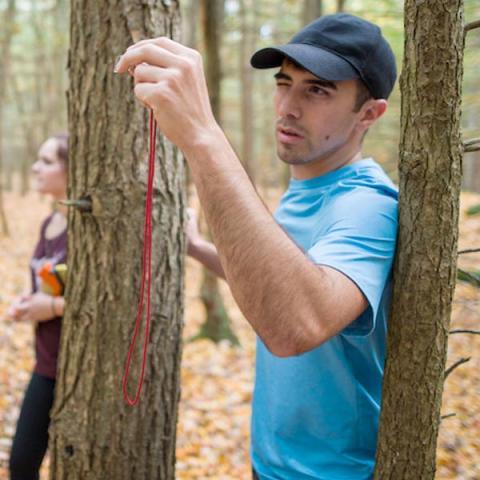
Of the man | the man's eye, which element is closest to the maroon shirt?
the man

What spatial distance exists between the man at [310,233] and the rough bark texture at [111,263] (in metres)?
0.47

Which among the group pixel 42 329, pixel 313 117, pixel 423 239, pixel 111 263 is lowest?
pixel 42 329

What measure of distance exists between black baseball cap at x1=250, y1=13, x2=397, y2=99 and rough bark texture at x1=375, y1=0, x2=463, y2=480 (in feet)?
0.99

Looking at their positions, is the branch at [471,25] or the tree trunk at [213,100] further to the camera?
the tree trunk at [213,100]

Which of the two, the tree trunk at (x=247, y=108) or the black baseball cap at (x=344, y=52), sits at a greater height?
the tree trunk at (x=247, y=108)

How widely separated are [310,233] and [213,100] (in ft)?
14.5

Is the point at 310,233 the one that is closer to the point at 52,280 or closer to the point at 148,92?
the point at 148,92

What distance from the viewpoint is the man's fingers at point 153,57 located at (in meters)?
1.25

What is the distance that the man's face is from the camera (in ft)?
5.59

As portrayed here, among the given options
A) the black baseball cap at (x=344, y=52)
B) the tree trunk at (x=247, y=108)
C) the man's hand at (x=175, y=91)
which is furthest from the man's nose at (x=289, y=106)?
the tree trunk at (x=247, y=108)

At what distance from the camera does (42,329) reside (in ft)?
10.0

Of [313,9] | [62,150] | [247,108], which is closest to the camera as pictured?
[62,150]

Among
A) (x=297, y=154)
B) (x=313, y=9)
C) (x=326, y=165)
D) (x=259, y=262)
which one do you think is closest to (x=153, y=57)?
(x=259, y=262)

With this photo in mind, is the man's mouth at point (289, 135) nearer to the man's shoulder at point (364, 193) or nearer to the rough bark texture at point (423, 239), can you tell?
the man's shoulder at point (364, 193)
